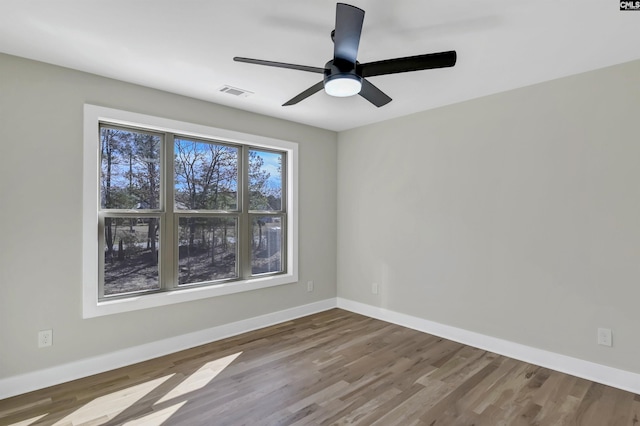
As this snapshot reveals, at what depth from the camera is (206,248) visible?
145 inches

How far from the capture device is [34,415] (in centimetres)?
226

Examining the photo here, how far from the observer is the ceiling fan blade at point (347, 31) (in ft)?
5.29

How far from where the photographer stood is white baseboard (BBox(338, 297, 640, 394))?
2.63m

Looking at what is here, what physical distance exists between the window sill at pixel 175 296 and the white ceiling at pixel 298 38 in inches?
77.8

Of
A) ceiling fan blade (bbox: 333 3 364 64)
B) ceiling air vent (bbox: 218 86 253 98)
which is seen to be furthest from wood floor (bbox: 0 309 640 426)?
ceiling air vent (bbox: 218 86 253 98)

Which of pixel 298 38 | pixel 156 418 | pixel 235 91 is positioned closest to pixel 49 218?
pixel 156 418

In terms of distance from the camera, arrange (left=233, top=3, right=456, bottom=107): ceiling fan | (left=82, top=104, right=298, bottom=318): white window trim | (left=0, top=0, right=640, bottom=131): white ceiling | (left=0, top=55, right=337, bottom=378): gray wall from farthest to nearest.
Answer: (left=82, top=104, right=298, bottom=318): white window trim → (left=0, top=55, right=337, bottom=378): gray wall → (left=0, top=0, right=640, bottom=131): white ceiling → (left=233, top=3, right=456, bottom=107): ceiling fan

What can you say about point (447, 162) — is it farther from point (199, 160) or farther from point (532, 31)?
point (199, 160)

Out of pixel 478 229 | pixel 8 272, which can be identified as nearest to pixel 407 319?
pixel 478 229

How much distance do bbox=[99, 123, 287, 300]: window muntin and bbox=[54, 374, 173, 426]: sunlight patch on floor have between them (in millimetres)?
883

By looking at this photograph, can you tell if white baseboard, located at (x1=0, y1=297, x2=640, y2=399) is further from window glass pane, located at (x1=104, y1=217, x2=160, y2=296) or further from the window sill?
window glass pane, located at (x1=104, y1=217, x2=160, y2=296)

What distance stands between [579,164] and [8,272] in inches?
181

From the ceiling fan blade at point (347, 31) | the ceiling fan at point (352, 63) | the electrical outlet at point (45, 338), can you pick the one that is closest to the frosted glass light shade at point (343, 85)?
the ceiling fan at point (352, 63)

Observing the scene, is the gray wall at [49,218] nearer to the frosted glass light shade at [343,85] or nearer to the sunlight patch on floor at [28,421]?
the sunlight patch on floor at [28,421]
